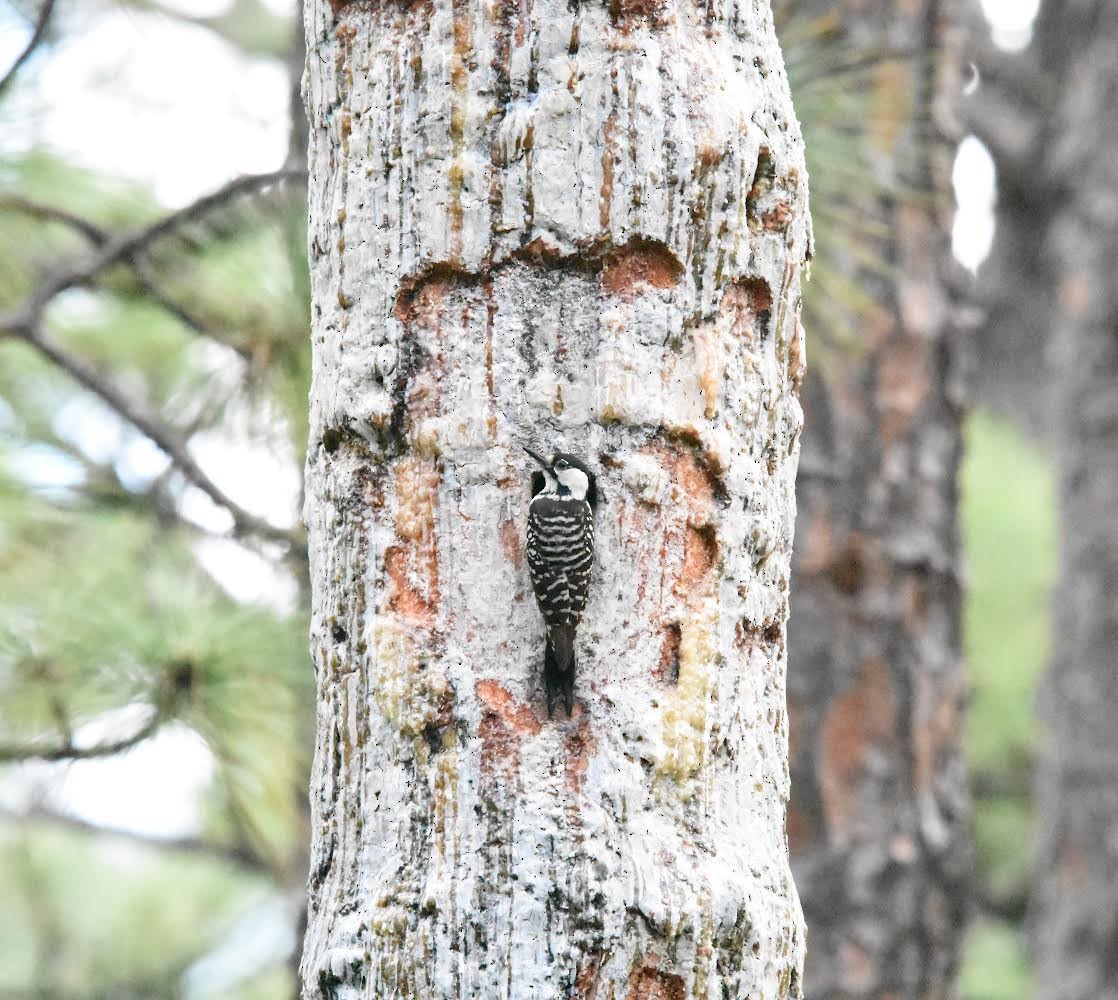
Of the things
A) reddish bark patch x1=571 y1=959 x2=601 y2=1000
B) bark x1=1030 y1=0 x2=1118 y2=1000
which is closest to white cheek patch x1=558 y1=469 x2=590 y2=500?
reddish bark patch x1=571 y1=959 x2=601 y2=1000

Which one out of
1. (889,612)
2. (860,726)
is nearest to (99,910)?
(860,726)

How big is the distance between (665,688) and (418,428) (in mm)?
369

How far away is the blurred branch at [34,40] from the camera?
2559mm

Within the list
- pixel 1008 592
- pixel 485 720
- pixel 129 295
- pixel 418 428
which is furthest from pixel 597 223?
pixel 1008 592

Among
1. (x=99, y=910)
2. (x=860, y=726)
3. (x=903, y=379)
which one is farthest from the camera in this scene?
(x=99, y=910)

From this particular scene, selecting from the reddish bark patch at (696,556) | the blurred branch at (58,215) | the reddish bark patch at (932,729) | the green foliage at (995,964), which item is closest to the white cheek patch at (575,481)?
the reddish bark patch at (696,556)


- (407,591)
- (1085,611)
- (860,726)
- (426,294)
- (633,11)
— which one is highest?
(633,11)

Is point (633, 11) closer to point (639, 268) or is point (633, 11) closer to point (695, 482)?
point (639, 268)

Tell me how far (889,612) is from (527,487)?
7.13ft

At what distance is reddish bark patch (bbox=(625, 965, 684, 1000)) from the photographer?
1507 millimetres

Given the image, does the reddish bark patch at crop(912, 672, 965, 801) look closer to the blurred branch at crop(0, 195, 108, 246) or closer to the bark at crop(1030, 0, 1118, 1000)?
the bark at crop(1030, 0, 1118, 1000)

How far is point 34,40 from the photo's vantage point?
2592mm

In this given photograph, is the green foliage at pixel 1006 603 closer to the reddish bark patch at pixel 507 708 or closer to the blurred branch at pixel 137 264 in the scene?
the blurred branch at pixel 137 264

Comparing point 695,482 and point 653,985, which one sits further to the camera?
point 695,482
